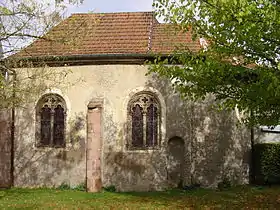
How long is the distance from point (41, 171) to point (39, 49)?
4.84 meters

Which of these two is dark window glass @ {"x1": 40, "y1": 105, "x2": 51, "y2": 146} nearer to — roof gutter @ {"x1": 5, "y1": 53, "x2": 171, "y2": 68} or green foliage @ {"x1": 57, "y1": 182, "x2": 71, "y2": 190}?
green foliage @ {"x1": 57, "y1": 182, "x2": 71, "y2": 190}

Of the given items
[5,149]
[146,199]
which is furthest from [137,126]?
[5,149]

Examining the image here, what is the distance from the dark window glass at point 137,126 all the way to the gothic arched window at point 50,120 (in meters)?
2.77

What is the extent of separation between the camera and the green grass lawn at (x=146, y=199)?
11969 mm

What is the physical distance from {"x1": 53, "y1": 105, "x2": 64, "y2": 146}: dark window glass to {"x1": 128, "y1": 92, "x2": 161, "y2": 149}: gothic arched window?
107 inches

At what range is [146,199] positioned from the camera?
13375 mm

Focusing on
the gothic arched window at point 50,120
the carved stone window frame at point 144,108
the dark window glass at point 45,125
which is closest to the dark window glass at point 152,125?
the carved stone window frame at point 144,108

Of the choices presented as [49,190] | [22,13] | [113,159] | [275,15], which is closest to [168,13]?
[275,15]

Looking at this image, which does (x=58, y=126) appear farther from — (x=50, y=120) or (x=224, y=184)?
(x=224, y=184)

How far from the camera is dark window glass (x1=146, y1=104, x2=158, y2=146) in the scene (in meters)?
15.7

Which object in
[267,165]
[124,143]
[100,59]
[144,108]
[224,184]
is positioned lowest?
[224,184]

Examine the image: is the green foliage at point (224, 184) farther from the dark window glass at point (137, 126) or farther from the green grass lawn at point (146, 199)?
the dark window glass at point (137, 126)

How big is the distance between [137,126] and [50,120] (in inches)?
138

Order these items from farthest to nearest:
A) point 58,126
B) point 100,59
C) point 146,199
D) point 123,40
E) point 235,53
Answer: point 123,40 → point 58,126 → point 100,59 → point 146,199 → point 235,53
